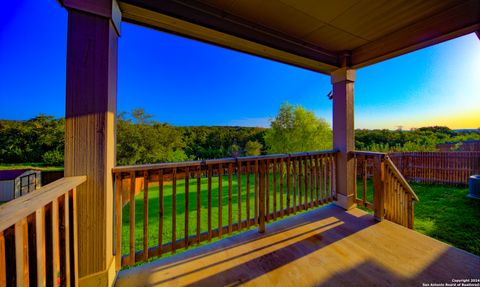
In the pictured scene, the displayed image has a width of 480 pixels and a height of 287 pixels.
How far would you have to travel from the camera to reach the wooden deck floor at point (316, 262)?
148 centimetres

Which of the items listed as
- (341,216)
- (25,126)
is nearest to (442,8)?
(341,216)

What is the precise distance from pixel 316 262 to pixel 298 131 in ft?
28.2

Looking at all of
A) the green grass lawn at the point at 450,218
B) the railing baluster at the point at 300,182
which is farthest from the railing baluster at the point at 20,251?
the green grass lawn at the point at 450,218

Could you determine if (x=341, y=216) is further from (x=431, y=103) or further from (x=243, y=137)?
(x=243, y=137)

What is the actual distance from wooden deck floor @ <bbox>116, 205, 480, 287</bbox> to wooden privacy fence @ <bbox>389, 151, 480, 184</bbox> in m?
6.34

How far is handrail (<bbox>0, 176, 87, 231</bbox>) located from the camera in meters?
0.60

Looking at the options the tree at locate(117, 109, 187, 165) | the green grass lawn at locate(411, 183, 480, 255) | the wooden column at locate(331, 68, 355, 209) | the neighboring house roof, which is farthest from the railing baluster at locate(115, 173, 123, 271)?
the tree at locate(117, 109, 187, 165)

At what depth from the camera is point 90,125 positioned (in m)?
1.29

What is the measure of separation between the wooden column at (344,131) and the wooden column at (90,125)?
3.10 meters

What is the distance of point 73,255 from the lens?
1182mm

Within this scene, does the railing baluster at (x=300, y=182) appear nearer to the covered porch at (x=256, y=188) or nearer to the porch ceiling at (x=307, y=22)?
the covered porch at (x=256, y=188)

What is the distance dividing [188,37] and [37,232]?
2.06 meters

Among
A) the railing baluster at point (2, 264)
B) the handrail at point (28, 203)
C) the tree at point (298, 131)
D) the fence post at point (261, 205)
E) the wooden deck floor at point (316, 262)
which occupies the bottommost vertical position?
the wooden deck floor at point (316, 262)

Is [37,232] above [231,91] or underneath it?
underneath
